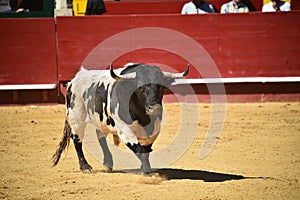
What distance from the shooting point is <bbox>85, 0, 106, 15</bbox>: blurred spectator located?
965cm

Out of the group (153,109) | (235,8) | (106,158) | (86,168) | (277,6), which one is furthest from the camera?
(277,6)

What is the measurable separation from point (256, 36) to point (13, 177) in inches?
199

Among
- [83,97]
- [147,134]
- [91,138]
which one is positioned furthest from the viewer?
[91,138]

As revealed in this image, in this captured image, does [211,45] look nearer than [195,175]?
No

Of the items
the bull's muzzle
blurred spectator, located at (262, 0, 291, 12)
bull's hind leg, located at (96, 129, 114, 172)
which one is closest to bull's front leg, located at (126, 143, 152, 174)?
the bull's muzzle

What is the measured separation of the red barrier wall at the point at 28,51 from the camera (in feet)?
29.4

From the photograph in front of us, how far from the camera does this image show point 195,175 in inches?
191

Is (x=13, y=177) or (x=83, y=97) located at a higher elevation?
(x=83, y=97)

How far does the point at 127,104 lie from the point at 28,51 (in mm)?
4559

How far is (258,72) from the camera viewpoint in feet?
29.8

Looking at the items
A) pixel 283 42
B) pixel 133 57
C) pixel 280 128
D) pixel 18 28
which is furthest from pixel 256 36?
pixel 18 28

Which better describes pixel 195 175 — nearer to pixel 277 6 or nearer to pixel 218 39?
pixel 218 39

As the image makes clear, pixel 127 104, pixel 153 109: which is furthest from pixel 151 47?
pixel 153 109

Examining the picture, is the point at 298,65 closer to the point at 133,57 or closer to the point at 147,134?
the point at 133,57
